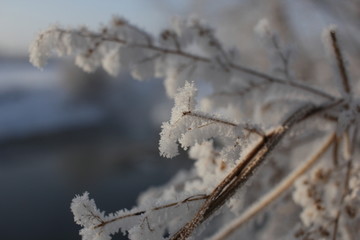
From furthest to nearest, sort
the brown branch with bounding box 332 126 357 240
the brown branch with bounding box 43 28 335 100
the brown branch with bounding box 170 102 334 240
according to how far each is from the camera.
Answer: the brown branch with bounding box 43 28 335 100
the brown branch with bounding box 332 126 357 240
the brown branch with bounding box 170 102 334 240

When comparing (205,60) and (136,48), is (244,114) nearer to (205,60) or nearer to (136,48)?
(205,60)

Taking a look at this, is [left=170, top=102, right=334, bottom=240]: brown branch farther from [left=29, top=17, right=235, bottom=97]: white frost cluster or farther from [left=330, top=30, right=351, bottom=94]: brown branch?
[left=29, top=17, right=235, bottom=97]: white frost cluster

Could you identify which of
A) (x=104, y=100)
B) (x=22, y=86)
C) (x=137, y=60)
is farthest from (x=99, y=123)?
(x=137, y=60)

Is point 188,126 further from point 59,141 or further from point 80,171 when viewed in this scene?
point 59,141

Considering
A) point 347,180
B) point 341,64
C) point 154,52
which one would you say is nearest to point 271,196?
point 347,180

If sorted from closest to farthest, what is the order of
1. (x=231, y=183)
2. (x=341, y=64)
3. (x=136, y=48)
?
(x=231, y=183), (x=341, y=64), (x=136, y=48)

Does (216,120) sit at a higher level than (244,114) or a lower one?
lower

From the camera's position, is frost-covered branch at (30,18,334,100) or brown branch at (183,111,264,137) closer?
brown branch at (183,111,264,137)

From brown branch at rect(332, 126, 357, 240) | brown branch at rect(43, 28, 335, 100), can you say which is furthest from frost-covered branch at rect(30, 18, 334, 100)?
brown branch at rect(332, 126, 357, 240)

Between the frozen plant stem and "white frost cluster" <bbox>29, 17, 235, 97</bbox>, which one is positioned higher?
"white frost cluster" <bbox>29, 17, 235, 97</bbox>
